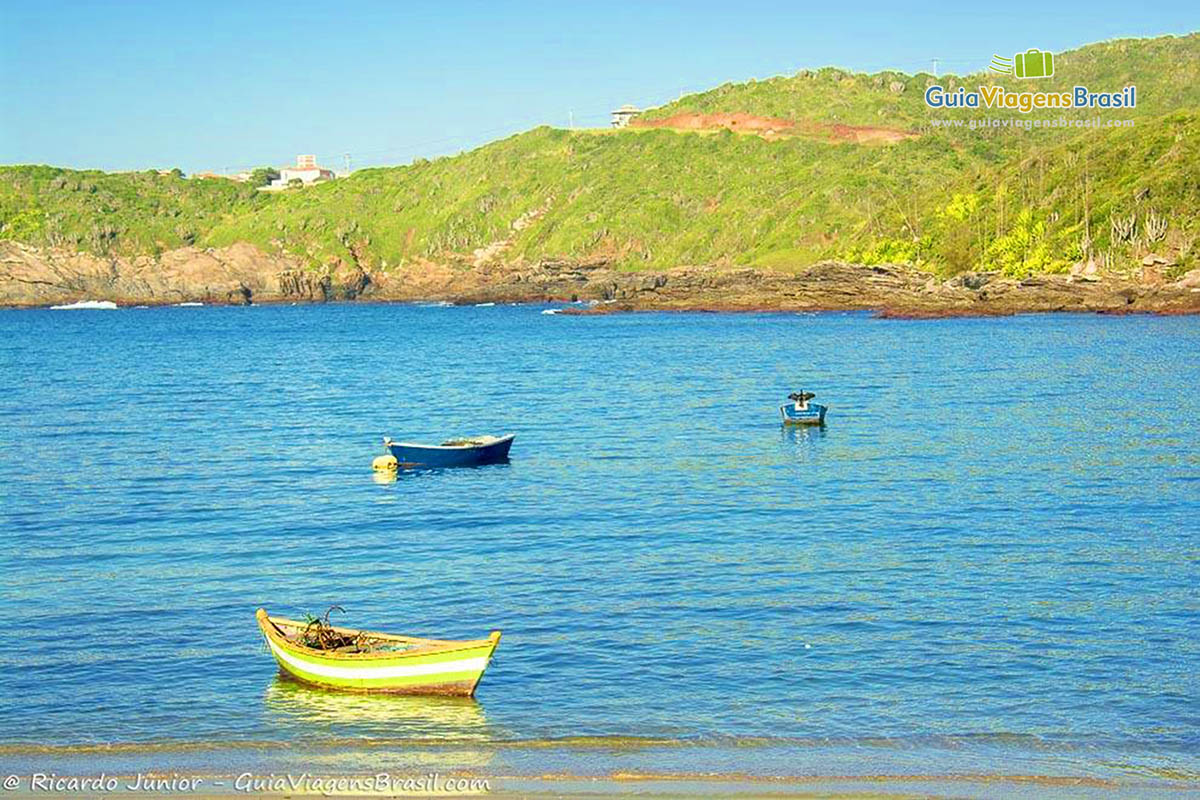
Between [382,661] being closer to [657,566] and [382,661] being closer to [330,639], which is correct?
[330,639]

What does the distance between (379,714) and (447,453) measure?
2414cm

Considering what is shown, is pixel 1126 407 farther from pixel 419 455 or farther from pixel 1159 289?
pixel 1159 289

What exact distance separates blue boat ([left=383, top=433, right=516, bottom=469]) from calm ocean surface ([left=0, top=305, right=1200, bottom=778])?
101 cm

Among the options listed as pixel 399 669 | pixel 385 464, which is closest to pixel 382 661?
pixel 399 669

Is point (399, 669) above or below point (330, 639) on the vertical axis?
below

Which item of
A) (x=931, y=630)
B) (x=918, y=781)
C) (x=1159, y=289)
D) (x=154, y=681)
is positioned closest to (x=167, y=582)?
(x=154, y=681)

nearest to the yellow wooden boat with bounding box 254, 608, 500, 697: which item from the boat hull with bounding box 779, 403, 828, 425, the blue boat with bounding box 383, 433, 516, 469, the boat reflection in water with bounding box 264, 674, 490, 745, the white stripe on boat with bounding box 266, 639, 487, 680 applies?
the white stripe on boat with bounding box 266, 639, 487, 680

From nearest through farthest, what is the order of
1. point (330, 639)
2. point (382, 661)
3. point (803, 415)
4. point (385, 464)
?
1. point (382, 661)
2. point (330, 639)
3. point (385, 464)
4. point (803, 415)

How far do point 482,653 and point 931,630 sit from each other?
818 cm

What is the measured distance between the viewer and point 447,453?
1681 inches

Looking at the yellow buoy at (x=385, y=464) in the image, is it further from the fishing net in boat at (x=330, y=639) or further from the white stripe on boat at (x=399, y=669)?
the white stripe on boat at (x=399, y=669)

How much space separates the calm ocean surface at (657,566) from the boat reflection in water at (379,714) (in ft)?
0.22

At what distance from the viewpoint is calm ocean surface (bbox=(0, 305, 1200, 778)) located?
1861 cm

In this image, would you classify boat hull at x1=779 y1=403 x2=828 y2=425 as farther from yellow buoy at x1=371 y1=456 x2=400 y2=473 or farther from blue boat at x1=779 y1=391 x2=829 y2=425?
yellow buoy at x1=371 y1=456 x2=400 y2=473
